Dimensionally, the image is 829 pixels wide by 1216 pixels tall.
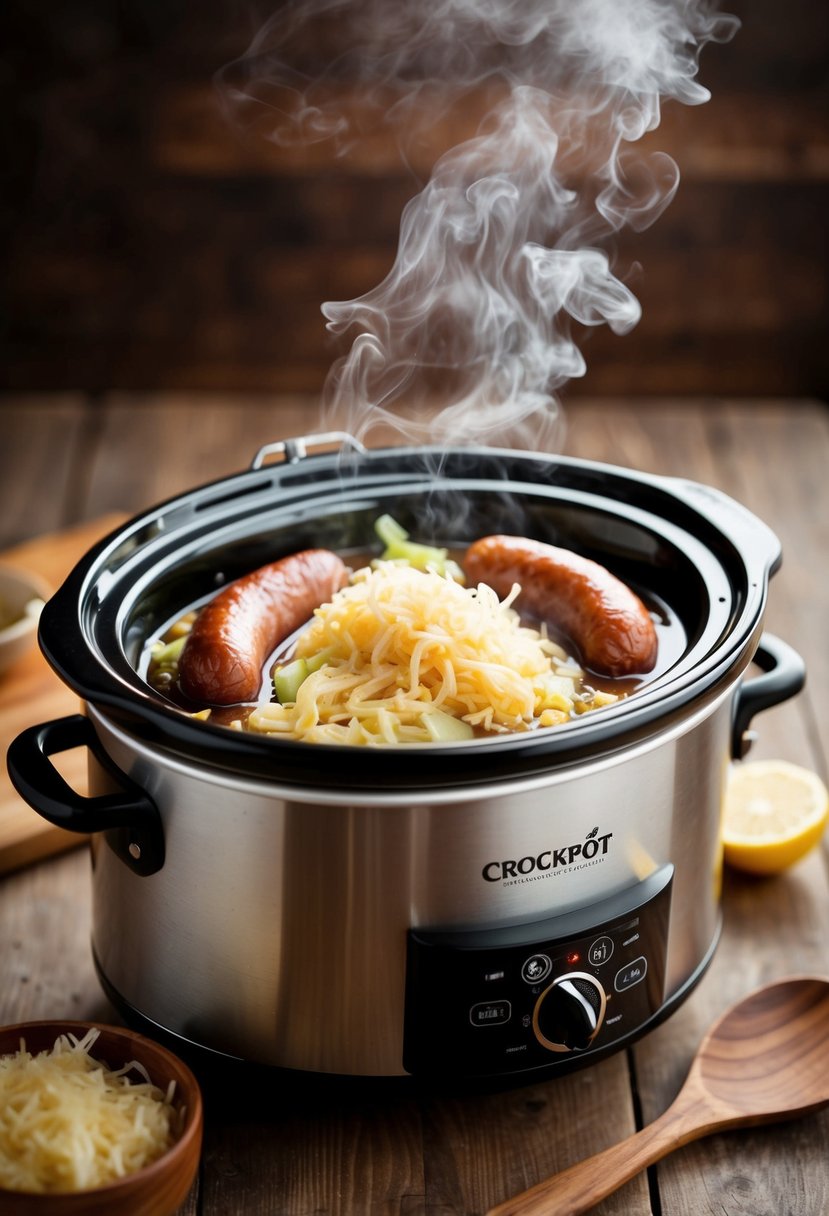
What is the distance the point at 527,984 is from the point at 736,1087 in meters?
0.46

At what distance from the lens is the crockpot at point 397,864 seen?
1712 mm

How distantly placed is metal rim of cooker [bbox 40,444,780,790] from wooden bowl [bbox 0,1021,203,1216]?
421 millimetres

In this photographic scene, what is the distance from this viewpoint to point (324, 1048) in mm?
1875

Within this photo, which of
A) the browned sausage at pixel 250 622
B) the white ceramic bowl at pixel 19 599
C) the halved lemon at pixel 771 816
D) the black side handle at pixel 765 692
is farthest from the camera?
the white ceramic bowl at pixel 19 599

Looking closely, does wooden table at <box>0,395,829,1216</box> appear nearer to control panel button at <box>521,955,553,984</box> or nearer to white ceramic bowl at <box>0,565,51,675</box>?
control panel button at <box>521,955,553,984</box>

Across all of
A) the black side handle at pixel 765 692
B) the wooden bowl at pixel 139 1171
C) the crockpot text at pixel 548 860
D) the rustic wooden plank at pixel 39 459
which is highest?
the crockpot text at pixel 548 860

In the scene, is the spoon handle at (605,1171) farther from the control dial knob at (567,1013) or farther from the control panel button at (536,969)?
the control panel button at (536,969)

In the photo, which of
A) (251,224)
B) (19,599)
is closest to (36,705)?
(19,599)

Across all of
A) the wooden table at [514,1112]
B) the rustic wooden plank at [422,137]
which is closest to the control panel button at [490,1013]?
the wooden table at [514,1112]

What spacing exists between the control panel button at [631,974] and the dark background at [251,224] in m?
3.71

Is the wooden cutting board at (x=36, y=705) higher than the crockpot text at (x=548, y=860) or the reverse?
the reverse

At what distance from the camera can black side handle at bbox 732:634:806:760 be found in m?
2.20

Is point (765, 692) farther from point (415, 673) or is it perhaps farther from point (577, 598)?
point (415, 673)

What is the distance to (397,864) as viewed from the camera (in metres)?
1.75
